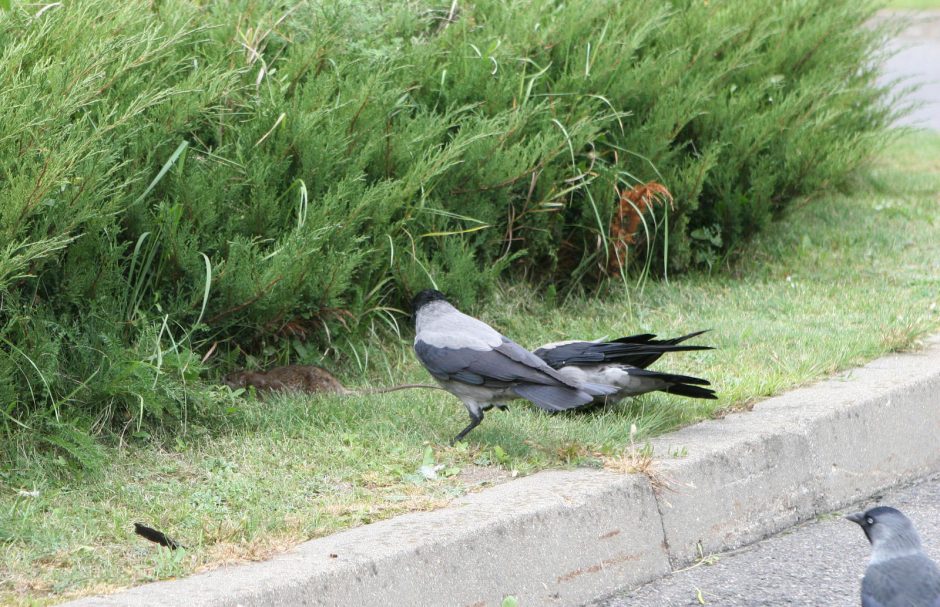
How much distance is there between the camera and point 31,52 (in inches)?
164

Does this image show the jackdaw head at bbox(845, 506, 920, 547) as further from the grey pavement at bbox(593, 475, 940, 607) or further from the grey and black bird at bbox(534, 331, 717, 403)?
the grey and black bird at bbox(534, 331, 717, 403)

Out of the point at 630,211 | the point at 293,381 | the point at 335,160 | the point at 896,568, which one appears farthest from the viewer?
the point at 630,211

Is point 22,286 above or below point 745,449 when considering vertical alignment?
above

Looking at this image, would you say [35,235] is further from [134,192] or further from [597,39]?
[597,39]

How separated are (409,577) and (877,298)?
3741 mm

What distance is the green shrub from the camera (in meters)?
3.94

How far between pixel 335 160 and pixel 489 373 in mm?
1269

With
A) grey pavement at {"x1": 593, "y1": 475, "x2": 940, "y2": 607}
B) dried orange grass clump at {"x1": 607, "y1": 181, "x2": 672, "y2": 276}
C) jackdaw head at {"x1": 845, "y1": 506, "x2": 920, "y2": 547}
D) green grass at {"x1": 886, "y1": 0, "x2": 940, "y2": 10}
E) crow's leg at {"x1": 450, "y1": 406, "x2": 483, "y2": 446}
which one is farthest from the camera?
green grass at {"x1": 886, "y1": 0, "x2": 940, "y2": 10}

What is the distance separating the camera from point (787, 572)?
3561mm

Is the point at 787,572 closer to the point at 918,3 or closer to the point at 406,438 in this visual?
the point at 406,438

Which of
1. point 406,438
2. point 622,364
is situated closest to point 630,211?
point 622,364

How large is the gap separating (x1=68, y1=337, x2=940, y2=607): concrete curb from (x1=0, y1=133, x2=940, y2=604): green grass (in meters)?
0.16

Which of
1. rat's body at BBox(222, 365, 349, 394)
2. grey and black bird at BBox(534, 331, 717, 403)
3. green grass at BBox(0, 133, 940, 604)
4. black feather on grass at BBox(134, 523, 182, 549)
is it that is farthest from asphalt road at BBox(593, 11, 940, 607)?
rat's body at BBox(222, 365, 349, 394)

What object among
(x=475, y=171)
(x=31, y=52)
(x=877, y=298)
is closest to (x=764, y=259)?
(x=877, y=298)
